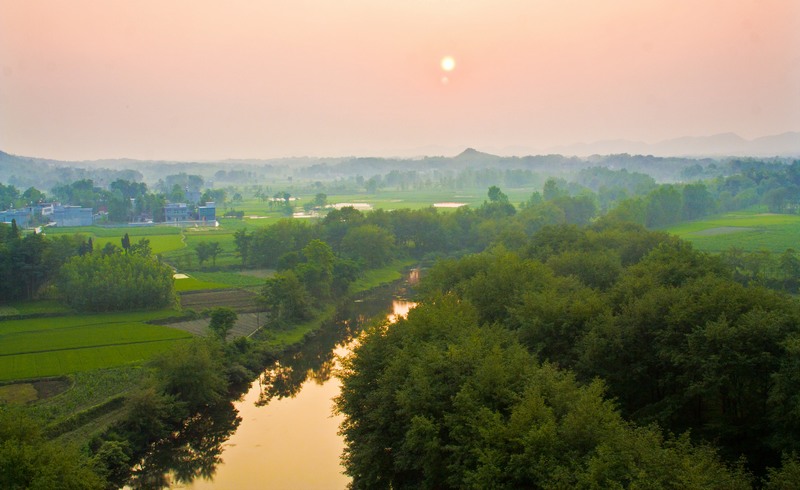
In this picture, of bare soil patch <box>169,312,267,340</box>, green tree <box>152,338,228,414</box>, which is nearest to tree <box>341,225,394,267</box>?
bare soil patch <box>169,312,267,340</box>

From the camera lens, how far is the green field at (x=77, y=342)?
68.5ft

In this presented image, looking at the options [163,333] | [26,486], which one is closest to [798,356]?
[26,486]

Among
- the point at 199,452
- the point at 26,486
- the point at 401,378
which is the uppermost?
the point at 401,378

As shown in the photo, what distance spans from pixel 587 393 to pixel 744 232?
40512 mm

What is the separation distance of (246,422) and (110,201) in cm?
5141

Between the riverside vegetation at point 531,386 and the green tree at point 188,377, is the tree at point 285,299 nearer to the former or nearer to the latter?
the riverside vegetation at point 531,386

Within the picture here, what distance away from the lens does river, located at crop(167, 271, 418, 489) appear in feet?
51.6

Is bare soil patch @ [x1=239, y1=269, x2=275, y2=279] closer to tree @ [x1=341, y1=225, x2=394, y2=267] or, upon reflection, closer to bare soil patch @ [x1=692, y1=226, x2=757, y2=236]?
tree @ [x1=341, y1=225, x2=394, y2=267]

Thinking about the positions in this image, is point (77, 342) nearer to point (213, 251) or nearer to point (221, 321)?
point (221, 321)

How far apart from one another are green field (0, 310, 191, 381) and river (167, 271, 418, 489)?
4227mm

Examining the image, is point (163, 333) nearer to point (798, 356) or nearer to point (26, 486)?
point (26, 486)

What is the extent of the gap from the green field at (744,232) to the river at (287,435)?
2679 centimetres

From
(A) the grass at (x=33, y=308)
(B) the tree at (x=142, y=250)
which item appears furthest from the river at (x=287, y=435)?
(B) the tree at (x=142, y=250)

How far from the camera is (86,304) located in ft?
90.8
